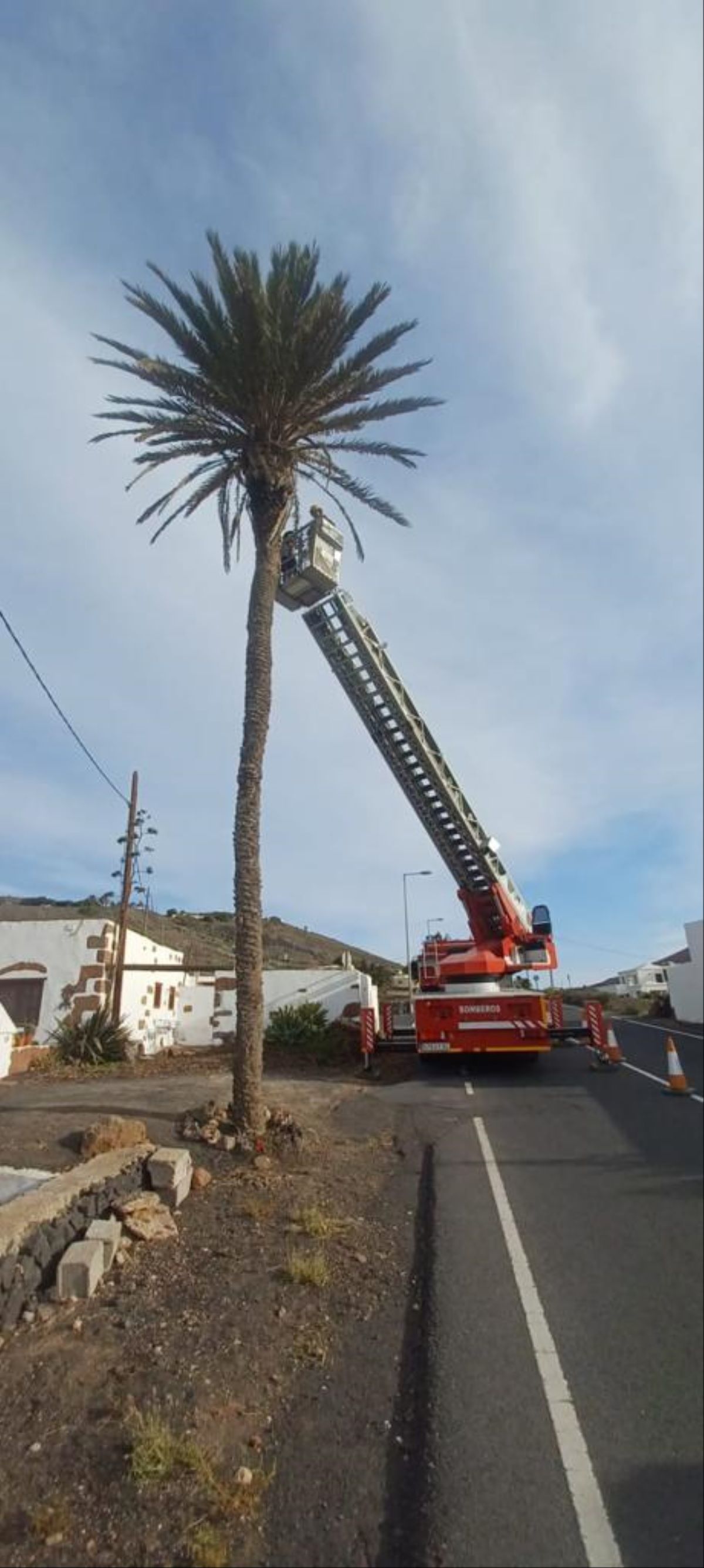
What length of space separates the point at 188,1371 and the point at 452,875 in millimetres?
13373

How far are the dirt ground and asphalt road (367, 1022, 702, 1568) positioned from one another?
688mm

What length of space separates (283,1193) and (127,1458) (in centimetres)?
390

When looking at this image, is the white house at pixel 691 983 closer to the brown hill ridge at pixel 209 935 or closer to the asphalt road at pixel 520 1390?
the brown hill ridge at pixel 209 935

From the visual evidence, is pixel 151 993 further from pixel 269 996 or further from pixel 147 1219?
pixel 147 1219

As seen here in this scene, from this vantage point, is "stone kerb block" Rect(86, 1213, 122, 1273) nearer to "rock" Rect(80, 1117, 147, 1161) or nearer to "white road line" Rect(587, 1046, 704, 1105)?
"rock" Rect(80, 1117, 147, 1161)

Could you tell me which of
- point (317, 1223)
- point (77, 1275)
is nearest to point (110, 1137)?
point (317, 1223)

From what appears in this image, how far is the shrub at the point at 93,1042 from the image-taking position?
653 inches

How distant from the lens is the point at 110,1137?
734 cm

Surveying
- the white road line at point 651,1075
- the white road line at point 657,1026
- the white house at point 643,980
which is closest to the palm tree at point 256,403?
the white road line at point 651,1075

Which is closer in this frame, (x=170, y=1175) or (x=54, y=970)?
(x=170, y=1175)

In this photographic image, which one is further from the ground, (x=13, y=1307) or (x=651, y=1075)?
(x=651, y=1075)

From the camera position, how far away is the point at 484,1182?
7520mm

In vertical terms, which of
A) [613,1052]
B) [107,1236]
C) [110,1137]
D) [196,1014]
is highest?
[196,1014]

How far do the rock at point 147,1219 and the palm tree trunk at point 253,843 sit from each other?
2.28 metres
